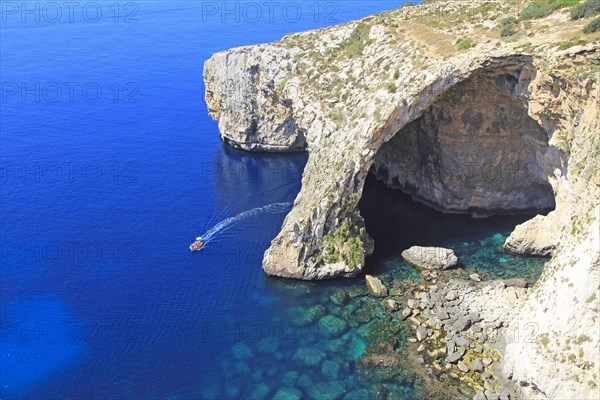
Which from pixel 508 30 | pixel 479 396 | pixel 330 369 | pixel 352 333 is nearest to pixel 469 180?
pixel 508 30

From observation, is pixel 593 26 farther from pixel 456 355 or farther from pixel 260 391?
pixel 260 391

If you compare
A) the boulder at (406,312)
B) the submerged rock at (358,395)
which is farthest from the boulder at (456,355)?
the submerged rock at (358,395)

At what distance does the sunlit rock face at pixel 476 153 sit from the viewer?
57.2 metres

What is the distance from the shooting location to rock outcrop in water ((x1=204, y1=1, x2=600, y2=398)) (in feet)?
128

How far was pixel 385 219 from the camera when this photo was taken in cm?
6475

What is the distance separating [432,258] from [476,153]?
47.1 feet

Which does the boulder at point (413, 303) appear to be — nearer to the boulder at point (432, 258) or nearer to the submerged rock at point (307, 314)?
the boulder at point (432, 258)

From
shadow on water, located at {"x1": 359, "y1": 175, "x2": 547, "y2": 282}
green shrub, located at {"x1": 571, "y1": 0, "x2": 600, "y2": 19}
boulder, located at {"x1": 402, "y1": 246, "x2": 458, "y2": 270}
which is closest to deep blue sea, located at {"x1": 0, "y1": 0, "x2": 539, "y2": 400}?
shadow on water, located at {"x1": 359, "y1": 175, "x2": 547, "y2": 282}

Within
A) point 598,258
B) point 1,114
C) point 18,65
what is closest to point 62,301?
point 598,258

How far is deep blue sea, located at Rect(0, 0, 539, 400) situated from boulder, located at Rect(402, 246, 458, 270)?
1.20m

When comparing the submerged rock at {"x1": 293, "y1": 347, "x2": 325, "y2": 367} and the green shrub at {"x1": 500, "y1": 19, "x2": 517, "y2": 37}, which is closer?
the submerged rock at {"x1": 293, "y1": 347, "x2": 325, "y2": 367}

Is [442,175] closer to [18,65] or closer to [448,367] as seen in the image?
[448,367]

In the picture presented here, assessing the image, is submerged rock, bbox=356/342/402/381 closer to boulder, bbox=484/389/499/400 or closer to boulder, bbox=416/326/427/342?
boulder, bbox=416/326/427/342

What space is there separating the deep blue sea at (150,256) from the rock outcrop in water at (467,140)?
3499 mm
